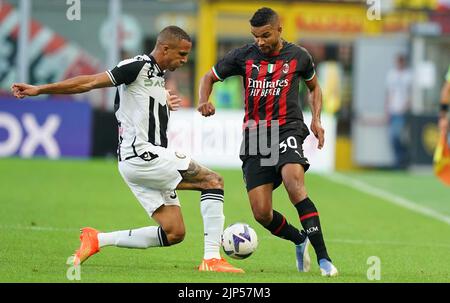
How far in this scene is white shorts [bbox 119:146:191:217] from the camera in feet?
31.8

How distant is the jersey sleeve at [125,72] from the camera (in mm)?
9430

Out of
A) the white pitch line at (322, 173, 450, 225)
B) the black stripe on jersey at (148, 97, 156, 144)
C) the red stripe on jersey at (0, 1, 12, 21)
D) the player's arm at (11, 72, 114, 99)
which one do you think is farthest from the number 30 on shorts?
the red stripe on jersey at (0, 1, 12, 21)

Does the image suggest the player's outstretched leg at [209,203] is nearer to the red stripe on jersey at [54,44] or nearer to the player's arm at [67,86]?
the player's arm at [67,86]

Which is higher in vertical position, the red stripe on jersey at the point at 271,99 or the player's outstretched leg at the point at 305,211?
the red stripe on jersey at the point at 271,99

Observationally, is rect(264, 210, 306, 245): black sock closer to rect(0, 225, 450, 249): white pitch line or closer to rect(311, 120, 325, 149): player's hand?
rect(311, 120, 325, 149): player's hand

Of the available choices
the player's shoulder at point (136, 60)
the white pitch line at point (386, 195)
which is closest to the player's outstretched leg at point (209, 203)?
the player's shoulder at point (136, 60)

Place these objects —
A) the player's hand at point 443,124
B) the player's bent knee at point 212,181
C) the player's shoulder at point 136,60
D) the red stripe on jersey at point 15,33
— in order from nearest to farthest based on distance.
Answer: the player's shoulder at point 136,60 → the player's bent knee at point 212,181 → the player's hand at point 443,124 → the red stripe on jersey at point 15,33

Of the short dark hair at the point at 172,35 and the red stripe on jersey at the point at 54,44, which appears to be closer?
the short dark hair at the point at 172,35

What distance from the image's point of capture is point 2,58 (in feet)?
88.9

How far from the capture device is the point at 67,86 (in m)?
9.29

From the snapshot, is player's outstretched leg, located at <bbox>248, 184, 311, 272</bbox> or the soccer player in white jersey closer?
the soccer player in white jersey

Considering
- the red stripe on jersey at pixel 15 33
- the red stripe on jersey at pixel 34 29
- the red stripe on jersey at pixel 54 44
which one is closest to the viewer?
the red stripe on jersey at pixel 15 33

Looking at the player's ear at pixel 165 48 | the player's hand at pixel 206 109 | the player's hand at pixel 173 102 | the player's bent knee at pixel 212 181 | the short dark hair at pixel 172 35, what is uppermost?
the short dark hair at pixel 172 35
